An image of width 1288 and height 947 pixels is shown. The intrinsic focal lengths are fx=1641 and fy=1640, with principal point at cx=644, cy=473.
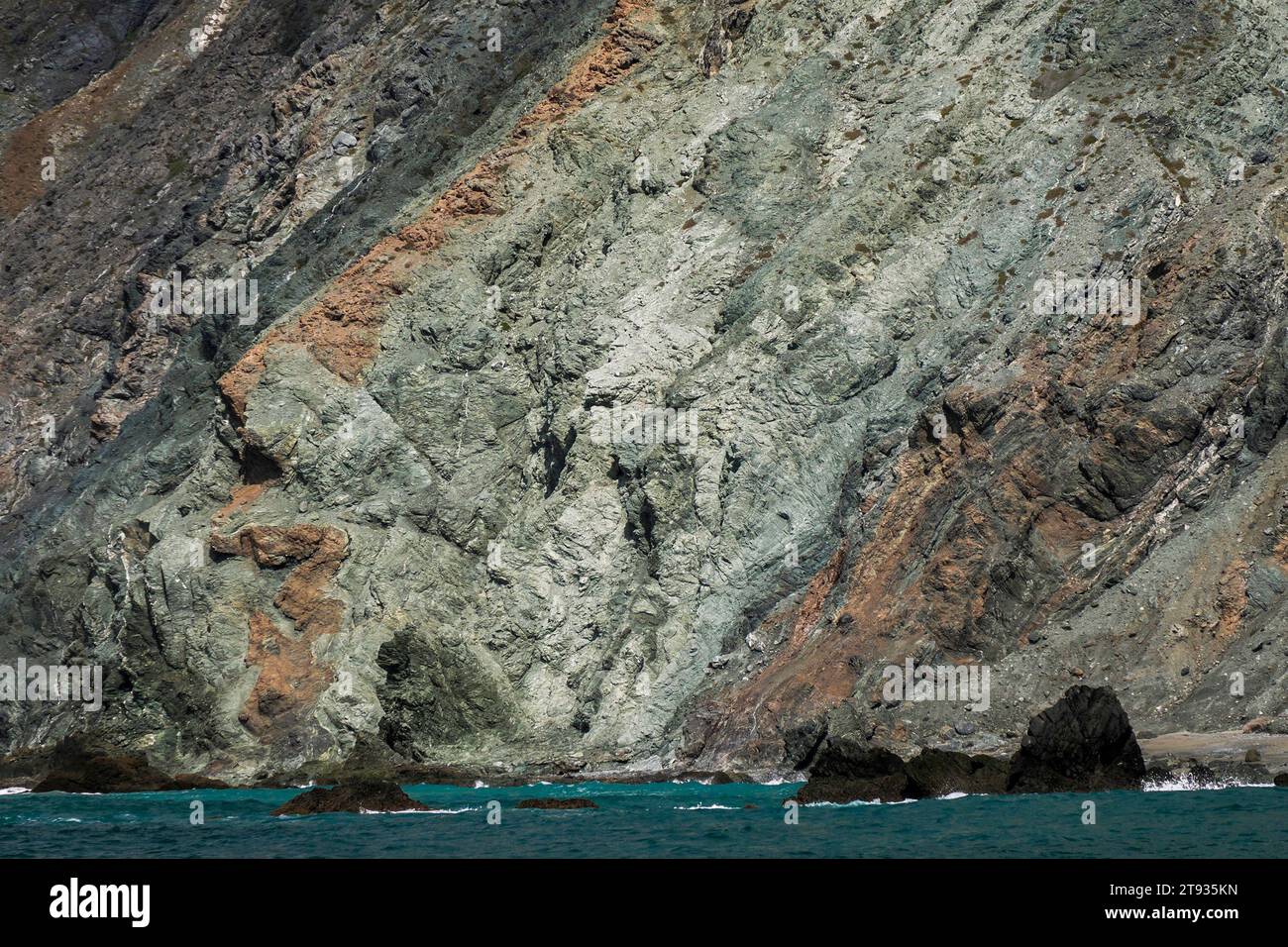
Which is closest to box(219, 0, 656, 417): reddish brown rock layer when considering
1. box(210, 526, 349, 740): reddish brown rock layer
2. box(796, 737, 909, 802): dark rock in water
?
box(210, 526, 349, 740): reddish brown rock layer

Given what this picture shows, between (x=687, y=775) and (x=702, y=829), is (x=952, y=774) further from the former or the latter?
(x=687, y=775)

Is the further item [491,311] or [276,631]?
[491,311]

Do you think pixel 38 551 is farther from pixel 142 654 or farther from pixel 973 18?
pixel 973 18

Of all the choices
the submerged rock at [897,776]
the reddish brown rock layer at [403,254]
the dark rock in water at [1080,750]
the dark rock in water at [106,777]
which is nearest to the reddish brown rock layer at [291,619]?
the dark rock in water at [106,777]

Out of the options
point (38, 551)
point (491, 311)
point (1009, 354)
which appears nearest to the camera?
point (1009, 354)

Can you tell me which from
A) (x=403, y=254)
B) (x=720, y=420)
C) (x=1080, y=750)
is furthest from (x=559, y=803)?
(x=403, y=254)

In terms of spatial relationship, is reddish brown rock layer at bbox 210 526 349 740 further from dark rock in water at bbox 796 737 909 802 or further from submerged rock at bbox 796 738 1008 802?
submerged rock at bbox 796 738 1008 802
